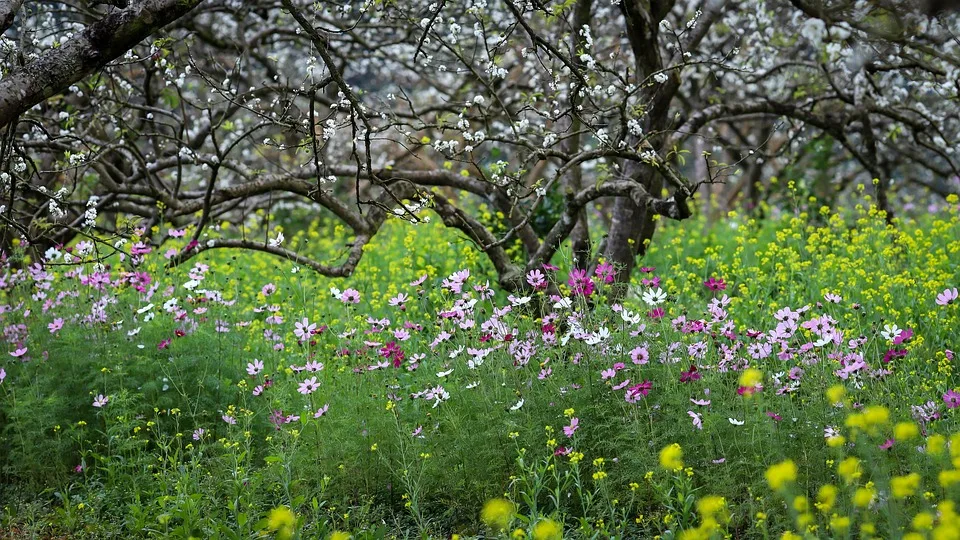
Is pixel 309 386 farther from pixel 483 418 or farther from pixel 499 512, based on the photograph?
pixel 499 512

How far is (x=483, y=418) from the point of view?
4.09 m

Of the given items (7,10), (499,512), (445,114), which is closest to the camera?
(499,512)

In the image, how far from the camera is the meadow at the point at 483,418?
137 inches

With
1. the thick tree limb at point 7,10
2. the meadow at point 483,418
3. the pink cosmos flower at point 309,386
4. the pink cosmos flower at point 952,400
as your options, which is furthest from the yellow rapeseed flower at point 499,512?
the thick tree limb at point 7,10

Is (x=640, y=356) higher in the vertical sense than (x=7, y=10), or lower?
lower

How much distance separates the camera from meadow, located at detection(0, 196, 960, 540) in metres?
3.48

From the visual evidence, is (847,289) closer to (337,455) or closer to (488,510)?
(337,455)

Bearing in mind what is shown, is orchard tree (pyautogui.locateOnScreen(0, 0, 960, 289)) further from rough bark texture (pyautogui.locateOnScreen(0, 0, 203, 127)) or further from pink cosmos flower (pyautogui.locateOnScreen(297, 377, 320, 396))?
pink cosmos flower (pyautogui.locateOnScreen(297, 377, 320, 396))

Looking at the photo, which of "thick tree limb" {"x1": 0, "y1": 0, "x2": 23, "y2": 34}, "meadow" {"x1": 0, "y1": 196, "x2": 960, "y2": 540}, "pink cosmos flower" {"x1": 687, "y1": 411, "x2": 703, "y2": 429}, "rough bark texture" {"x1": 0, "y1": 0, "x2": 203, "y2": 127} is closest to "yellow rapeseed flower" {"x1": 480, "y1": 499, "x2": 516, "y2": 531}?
"meadow" {"x1": 0, "y1": 196, "x2": 960, "y2": 540}

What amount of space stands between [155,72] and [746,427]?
489 centimetres

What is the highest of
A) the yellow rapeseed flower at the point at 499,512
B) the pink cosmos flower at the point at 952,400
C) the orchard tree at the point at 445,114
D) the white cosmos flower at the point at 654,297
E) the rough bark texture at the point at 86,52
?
the orchard tree at the point at 445,114

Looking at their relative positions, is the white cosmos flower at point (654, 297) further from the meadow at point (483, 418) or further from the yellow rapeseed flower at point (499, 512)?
the yellow rapeseed flower at point (499, 512)

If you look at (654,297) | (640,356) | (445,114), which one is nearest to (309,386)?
(640,356)

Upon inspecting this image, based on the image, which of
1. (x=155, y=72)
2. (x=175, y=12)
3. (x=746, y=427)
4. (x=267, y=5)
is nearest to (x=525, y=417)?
(x=746, y=427)
